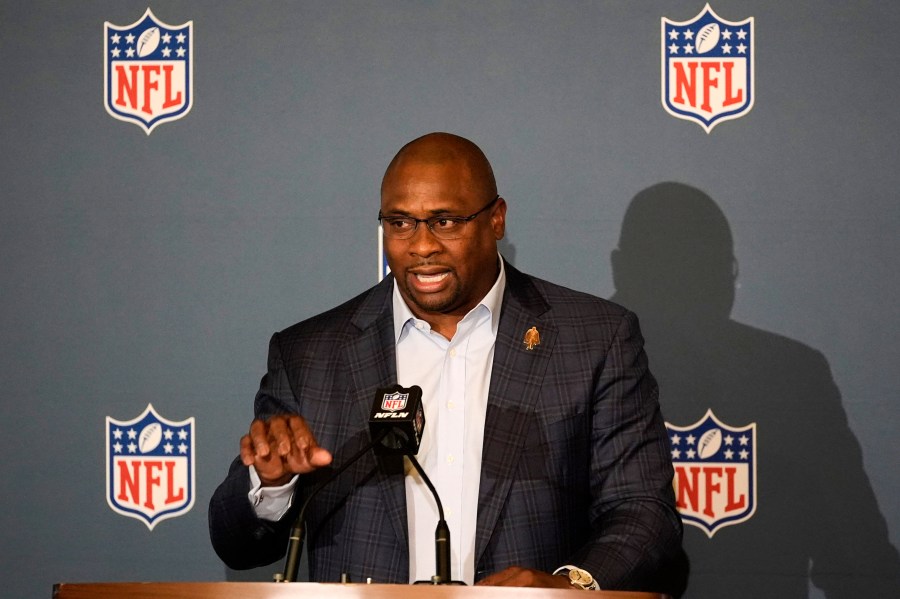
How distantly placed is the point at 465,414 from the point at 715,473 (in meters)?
0.97

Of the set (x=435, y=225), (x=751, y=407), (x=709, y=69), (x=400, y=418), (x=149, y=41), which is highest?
(x=149, y=41)

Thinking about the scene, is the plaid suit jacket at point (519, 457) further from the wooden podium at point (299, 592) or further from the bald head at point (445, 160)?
the wooden podium at point (299, 592)

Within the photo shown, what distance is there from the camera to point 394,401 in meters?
1.75

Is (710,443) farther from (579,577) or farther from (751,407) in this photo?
(579,577)

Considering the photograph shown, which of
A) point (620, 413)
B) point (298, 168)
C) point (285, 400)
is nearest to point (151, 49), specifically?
point (298, 168)

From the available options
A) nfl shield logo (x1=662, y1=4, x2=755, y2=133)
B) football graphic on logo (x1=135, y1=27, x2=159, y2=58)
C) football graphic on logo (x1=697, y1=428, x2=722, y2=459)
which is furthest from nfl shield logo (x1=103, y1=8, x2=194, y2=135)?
football graphic on logo (x1=697, y1=428, x2=722, y2=459)

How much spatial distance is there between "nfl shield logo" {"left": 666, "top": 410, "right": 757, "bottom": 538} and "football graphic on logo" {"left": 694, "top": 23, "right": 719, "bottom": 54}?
103 cm

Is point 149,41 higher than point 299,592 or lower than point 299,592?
higher

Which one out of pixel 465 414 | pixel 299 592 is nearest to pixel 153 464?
pixel 465 414

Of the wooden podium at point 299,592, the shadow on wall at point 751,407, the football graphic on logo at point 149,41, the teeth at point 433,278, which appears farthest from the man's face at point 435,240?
the football graphic on logo at point 149,41

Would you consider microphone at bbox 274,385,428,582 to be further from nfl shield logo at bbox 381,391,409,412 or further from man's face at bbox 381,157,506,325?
man's face at bbox 381,157,506,325

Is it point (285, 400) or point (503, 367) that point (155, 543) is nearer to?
point (285, 400)

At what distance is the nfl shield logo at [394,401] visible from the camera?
173cm

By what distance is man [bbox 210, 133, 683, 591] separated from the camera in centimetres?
222
